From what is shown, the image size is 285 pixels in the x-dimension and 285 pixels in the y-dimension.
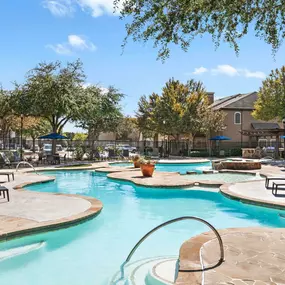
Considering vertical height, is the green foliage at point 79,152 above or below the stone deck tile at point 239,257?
above

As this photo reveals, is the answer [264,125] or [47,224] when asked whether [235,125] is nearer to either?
[264,125]

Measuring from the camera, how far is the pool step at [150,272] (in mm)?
4660

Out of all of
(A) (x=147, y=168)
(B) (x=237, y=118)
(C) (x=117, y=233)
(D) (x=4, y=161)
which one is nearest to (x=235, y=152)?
(B) (x=237, y=118)

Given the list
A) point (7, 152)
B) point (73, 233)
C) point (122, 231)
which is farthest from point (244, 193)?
point (7, 152)

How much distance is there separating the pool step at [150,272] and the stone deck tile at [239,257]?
0.36 m

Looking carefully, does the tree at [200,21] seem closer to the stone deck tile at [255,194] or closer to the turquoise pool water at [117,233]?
the turquoise pool water at [117,233]

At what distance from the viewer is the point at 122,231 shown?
7.55m

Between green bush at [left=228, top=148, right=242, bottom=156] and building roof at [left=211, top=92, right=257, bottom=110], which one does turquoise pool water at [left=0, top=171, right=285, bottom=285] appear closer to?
green bush at [left=228, top=148, right=242, bottom=156]

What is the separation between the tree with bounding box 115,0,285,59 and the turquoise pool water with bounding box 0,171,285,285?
371 centimetres

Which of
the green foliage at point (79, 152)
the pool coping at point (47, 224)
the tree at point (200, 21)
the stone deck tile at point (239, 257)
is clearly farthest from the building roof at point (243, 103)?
the tree at point (200, 21)

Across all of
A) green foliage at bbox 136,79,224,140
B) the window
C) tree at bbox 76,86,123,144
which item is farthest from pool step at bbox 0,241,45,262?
the window

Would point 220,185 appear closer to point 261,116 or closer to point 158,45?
point 158,45

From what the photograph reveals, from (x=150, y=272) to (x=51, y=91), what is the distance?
19.5 metres

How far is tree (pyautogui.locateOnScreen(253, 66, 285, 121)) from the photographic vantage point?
94.6ft
